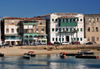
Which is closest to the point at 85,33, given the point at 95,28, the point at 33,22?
the point at 95,28

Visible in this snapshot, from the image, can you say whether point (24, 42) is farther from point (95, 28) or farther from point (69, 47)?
point (95, 28)

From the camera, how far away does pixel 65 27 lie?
106250 mm

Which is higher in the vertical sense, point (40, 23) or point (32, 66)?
point (40, 23)

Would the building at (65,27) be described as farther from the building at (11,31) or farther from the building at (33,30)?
the building at (11,31)

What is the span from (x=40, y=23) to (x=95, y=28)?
18.7 metres

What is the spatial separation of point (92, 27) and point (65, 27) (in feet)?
30.9

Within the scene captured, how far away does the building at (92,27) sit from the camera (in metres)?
108

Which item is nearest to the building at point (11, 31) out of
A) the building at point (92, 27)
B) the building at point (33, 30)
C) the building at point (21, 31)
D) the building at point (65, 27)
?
the building at point (21, 31)

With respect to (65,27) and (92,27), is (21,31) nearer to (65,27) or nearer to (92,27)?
(65,27)

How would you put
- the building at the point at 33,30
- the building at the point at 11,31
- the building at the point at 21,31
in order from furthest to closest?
1. the building at the point at 33,30
2. the building at the point at 21,31
3. the building at the point at 11,31

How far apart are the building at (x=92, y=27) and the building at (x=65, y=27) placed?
2109 millimetres

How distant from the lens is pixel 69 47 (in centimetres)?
9681

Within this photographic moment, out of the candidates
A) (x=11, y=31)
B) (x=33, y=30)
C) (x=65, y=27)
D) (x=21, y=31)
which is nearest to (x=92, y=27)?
(x=65, y=27)

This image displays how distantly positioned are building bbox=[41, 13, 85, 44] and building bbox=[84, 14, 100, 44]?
211cm
